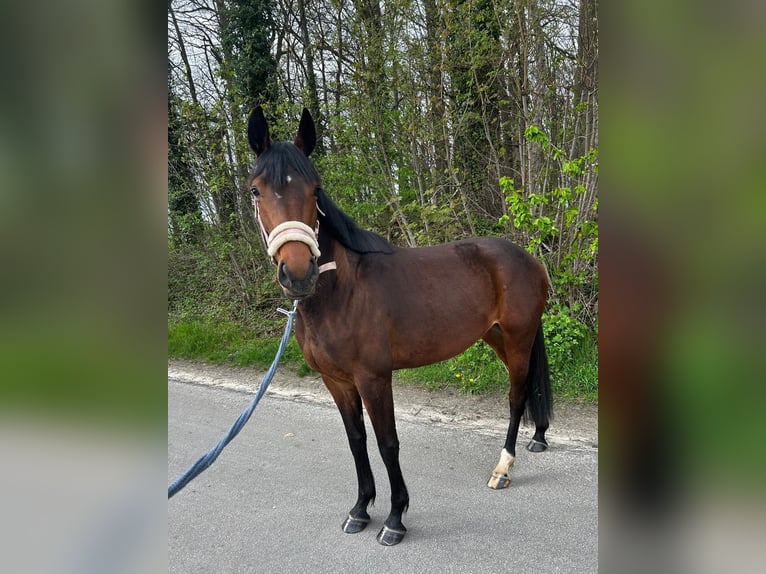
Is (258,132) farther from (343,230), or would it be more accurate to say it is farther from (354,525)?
(354,525)

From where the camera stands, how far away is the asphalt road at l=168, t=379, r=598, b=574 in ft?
6.59

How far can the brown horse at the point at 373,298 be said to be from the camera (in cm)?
173

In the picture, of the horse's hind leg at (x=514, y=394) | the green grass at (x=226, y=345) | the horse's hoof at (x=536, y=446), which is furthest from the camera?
the green grass at (x=226, y=345)

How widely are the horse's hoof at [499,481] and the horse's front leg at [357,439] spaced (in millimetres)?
727

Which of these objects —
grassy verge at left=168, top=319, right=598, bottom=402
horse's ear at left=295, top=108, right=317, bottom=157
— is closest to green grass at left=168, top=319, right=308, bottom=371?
grassy verge at left=168, top=319, right=598, bottom=402

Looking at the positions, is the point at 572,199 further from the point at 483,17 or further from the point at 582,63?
the point at 483,17

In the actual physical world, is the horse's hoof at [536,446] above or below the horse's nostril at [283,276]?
below

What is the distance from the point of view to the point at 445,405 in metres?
3.70

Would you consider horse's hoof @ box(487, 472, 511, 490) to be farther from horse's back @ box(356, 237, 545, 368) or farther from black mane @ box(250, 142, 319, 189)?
black mane @ box(250, 142, 319, 189)

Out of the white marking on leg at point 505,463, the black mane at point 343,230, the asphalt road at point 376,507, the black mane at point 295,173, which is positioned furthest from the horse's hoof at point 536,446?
the black mane at point 295,173

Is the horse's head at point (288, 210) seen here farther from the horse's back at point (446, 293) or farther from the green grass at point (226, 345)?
the green grass at point (226, 345)
